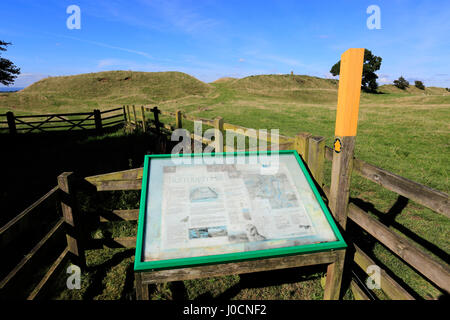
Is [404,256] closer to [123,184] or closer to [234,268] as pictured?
[234,268]

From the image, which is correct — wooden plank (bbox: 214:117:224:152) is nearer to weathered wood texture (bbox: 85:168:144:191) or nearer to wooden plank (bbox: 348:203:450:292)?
weathered wood texture (bbox: 85:168:144:191)

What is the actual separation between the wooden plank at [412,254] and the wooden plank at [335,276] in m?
0.44

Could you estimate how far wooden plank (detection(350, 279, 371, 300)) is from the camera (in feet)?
10.4

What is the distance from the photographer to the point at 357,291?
3.27 m

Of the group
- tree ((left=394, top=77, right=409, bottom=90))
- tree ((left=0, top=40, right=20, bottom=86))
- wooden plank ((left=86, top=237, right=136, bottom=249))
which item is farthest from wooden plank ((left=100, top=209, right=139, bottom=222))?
tree ((left=394, top=77, right=409, bottom=90))

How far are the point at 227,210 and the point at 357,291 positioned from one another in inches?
82.0

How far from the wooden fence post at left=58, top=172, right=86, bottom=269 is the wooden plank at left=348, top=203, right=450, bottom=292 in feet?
11.8

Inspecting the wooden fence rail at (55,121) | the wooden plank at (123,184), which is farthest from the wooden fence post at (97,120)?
the wooden plank at (123,184)

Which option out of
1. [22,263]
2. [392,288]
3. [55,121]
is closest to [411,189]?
[392,288]

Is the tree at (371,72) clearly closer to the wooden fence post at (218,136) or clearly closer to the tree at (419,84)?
the tree at (419,84)

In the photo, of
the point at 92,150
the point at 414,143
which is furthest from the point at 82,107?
the point at 414,143

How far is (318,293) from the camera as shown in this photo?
3.54 m

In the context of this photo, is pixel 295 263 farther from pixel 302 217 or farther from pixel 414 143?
pixel 414 143
